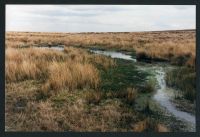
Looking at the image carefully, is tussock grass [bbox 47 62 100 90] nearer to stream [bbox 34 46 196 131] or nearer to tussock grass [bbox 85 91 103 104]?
tussock grass [bbox 85 91 103 104]

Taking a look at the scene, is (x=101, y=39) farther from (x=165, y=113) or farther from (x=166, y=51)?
(x=165, y=113)

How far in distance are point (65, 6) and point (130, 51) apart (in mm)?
1434

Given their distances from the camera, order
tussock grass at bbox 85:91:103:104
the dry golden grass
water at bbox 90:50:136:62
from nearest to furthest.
→ tussock grass at bbox 85:91:103:104, the dry golden grass, water at bbox 90:50:136:62

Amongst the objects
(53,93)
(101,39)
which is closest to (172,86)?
(101,39)

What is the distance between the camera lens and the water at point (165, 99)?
279 inches

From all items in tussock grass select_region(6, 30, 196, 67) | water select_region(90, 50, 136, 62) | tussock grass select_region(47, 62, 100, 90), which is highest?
tussock grass select_region(6, 30, 196, 67)

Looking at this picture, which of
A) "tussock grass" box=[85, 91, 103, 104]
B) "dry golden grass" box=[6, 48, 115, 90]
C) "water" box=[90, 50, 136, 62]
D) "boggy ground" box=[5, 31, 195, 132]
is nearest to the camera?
"boggy ground" box=[5, 31, 195, 132]

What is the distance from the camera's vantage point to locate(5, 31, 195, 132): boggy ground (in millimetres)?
7051

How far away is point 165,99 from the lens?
286 inches

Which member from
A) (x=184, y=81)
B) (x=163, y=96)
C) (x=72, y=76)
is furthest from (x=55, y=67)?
(x=184, y=81)

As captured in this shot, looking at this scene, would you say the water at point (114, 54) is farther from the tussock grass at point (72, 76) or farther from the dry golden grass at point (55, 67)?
the tussock grass at point (72, 76)

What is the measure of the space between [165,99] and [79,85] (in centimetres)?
151

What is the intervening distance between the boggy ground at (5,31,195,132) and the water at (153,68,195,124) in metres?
0.16

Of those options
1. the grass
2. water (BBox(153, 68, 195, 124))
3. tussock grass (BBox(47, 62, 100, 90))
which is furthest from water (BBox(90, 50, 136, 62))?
the grass
